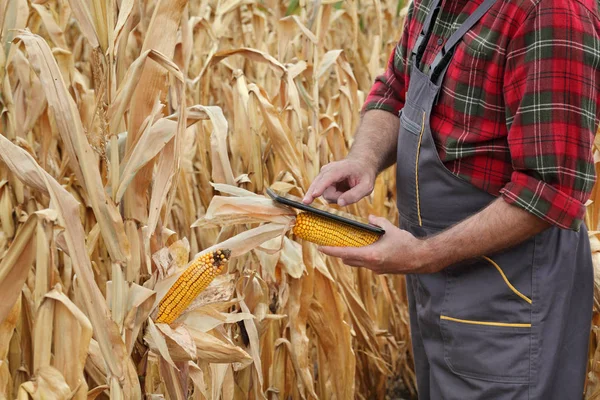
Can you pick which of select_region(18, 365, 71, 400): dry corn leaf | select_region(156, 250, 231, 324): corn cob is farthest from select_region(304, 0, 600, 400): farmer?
select_region(18, 365, 71, 400): dry corn leaf

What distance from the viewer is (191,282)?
160 centimetres

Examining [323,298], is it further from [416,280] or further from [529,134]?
[529,134]

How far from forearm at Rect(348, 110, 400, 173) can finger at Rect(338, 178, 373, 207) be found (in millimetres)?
82

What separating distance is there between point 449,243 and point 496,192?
6.4 inches

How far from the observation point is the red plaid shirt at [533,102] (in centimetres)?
154

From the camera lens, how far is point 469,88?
169 centimetres

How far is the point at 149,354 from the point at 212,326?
150mm

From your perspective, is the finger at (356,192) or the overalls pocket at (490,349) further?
the finger at (356,192)

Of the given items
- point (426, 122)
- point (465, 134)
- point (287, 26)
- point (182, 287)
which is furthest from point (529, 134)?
point (287, 26)

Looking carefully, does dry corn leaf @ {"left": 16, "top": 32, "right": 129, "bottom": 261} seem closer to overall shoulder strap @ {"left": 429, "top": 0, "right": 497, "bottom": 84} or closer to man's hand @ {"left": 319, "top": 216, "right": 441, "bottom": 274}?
man's hand @ {"left": 319, "top": 216, "right": 441, "bottom": 274}

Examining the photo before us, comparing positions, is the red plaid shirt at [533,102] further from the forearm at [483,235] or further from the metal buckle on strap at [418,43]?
the metal buckle on strap at [418,43]

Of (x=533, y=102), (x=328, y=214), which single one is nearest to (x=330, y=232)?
(x=328, y=214)

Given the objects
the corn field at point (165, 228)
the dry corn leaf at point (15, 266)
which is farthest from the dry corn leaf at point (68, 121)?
the dry corn leaf at point (15, 266)

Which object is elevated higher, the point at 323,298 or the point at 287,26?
the point at 287,26
